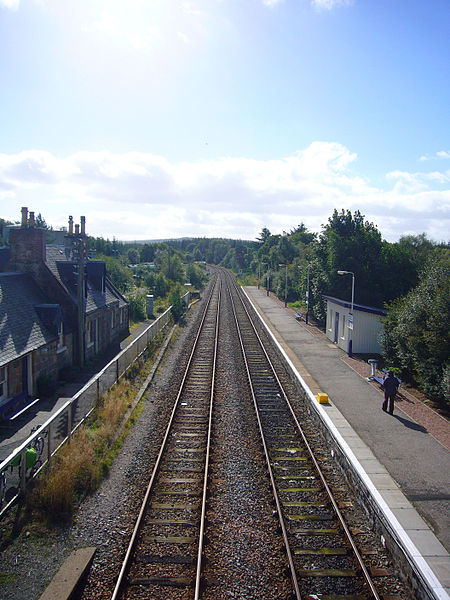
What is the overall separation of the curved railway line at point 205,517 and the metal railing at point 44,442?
2.47 metres

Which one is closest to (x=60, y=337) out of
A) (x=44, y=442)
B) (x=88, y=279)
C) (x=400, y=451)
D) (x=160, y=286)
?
(x=88, y=279)

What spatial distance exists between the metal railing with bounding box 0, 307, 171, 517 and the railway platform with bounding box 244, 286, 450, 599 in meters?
7.09

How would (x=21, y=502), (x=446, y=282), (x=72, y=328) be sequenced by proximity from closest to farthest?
(x=21, y=502), (x=446, y=282), (x=72, y=328)

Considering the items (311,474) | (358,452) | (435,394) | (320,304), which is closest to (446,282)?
(435,394)

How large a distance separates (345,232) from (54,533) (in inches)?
1183

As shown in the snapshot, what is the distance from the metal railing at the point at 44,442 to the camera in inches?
349

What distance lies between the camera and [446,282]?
1611 centimetres

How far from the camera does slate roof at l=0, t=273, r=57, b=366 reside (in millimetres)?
15180

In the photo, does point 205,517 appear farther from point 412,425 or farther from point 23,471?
point 412,425

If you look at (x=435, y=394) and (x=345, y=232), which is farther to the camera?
(x=345, y=232)

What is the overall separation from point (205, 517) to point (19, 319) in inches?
461

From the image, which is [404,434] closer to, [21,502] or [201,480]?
[201,480]

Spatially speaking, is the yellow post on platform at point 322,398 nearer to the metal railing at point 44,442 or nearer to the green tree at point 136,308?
the metal railing at point 44,442

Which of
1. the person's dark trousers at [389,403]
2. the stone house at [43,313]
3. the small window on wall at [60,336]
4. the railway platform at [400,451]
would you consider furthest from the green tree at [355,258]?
the small window on wall at [60,336]
